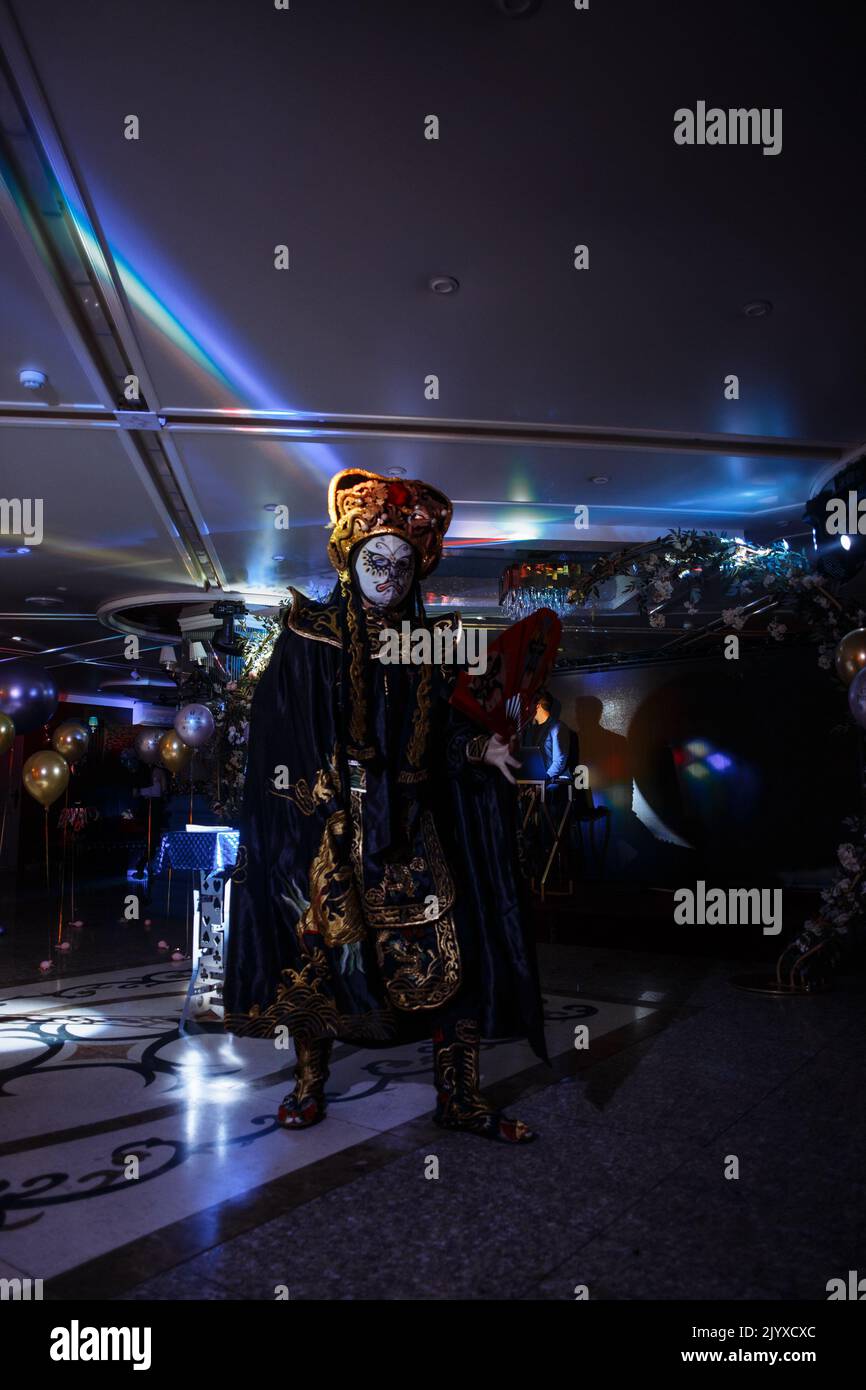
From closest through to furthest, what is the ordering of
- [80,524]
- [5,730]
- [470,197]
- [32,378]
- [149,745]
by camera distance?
[470,197]
[32,378]
[80,524]
[5,730]
[149,745]

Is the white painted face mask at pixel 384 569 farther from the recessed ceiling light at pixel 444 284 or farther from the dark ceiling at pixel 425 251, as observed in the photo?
the recessed ceiling light at pixel 444 284

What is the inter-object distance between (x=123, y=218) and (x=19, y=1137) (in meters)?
3.27

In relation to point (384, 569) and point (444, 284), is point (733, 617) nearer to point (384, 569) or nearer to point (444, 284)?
point (444, 284)

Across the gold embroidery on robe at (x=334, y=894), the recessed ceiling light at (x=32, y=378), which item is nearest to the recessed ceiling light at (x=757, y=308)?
the gold embroidery on robe at (x=334, y=894)

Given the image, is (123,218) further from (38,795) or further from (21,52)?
(38,795)

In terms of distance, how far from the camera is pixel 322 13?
245cm

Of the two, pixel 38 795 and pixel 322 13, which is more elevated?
pixel 322 13

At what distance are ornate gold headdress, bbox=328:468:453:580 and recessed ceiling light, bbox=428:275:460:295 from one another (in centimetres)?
133

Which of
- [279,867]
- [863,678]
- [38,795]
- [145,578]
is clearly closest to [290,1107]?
[279,867]

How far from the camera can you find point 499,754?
2686 millimetres

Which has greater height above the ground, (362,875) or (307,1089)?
(362,875)

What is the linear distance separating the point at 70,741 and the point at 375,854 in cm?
706

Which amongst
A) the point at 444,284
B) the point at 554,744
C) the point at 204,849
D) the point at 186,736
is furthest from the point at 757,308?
the point at 554,744

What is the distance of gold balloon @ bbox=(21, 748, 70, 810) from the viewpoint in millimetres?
7289
